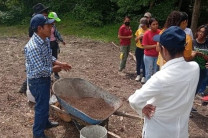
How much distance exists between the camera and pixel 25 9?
17609 mm

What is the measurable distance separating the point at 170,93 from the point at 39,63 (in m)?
2.29

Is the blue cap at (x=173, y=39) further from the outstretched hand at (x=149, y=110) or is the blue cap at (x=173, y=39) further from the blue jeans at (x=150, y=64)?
the blue jeans at (x=150, y=64)

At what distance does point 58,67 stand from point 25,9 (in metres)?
14.4

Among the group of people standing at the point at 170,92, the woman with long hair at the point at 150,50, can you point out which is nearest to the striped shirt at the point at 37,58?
the group of people standing at the point at 170,92

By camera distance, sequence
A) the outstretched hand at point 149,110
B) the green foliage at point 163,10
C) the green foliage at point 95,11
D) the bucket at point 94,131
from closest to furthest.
Answer: 1. the outstretched hand at point 149,110
2. the bucket at point 94,131
3. the green foliage at point 163,10
4. the green foliage at point 95,11

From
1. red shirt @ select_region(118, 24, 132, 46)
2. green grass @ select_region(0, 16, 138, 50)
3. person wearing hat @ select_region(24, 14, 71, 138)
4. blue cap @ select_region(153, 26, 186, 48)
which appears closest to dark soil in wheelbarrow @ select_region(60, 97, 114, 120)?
person wearing hat @ select_region(24, 14, 71, 138)

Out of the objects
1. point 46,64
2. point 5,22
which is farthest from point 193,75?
point 5,22

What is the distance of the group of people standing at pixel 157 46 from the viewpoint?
4477 millimetres

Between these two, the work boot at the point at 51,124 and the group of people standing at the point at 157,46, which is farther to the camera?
the work boot at the point at 51,124

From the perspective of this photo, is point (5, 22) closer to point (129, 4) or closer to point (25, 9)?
point (25, 9)

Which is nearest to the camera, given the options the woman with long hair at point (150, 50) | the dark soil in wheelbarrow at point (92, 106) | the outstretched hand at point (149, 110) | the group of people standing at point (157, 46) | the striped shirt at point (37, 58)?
the outstretched hand at point (149, 110)

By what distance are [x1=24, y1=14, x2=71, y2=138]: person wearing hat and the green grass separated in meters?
8.37

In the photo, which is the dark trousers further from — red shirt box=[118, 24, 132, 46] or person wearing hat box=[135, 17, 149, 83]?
red shirt box=[118, 24, 132, 46]

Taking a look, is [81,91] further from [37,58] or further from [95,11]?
[95,11]
